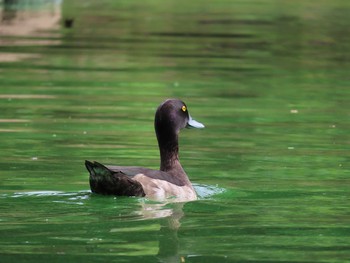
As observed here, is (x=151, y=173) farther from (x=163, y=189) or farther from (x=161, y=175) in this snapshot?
(x=161, y=175)

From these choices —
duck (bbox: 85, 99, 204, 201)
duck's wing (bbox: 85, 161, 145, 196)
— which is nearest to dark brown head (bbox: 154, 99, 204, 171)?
duck (bbox: 85, 99, 204, 201)

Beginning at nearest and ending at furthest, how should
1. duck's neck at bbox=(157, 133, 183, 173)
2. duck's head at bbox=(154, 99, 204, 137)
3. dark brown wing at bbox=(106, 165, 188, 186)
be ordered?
dark brown wing at bbox=(106, 165, 188, 186)
duck's head at bbox=(154, 99, 204, 137)
duck's neck at bbox=(157, 133, 183, 173)

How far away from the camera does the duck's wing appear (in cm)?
1089

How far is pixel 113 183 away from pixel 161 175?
753 mm

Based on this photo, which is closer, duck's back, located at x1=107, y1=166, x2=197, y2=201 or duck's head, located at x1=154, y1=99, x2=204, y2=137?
duck's back, located at x1=107, y1=166, x2=197, y2=201

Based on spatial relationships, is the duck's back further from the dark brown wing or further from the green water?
the green water

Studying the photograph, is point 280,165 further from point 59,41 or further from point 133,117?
point 59,41

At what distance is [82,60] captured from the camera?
85.9ft

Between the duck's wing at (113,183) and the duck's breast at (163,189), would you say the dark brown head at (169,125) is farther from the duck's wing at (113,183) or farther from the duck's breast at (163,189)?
the duck's wing at (113,183)

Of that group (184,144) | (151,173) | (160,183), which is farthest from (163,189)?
(184,144)

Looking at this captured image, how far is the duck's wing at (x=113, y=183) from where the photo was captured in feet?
35.7

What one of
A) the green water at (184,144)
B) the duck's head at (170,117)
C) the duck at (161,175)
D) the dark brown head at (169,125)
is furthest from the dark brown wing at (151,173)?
the duck's head at (170,117)

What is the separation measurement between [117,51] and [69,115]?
11743mm

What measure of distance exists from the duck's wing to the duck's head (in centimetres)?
115
